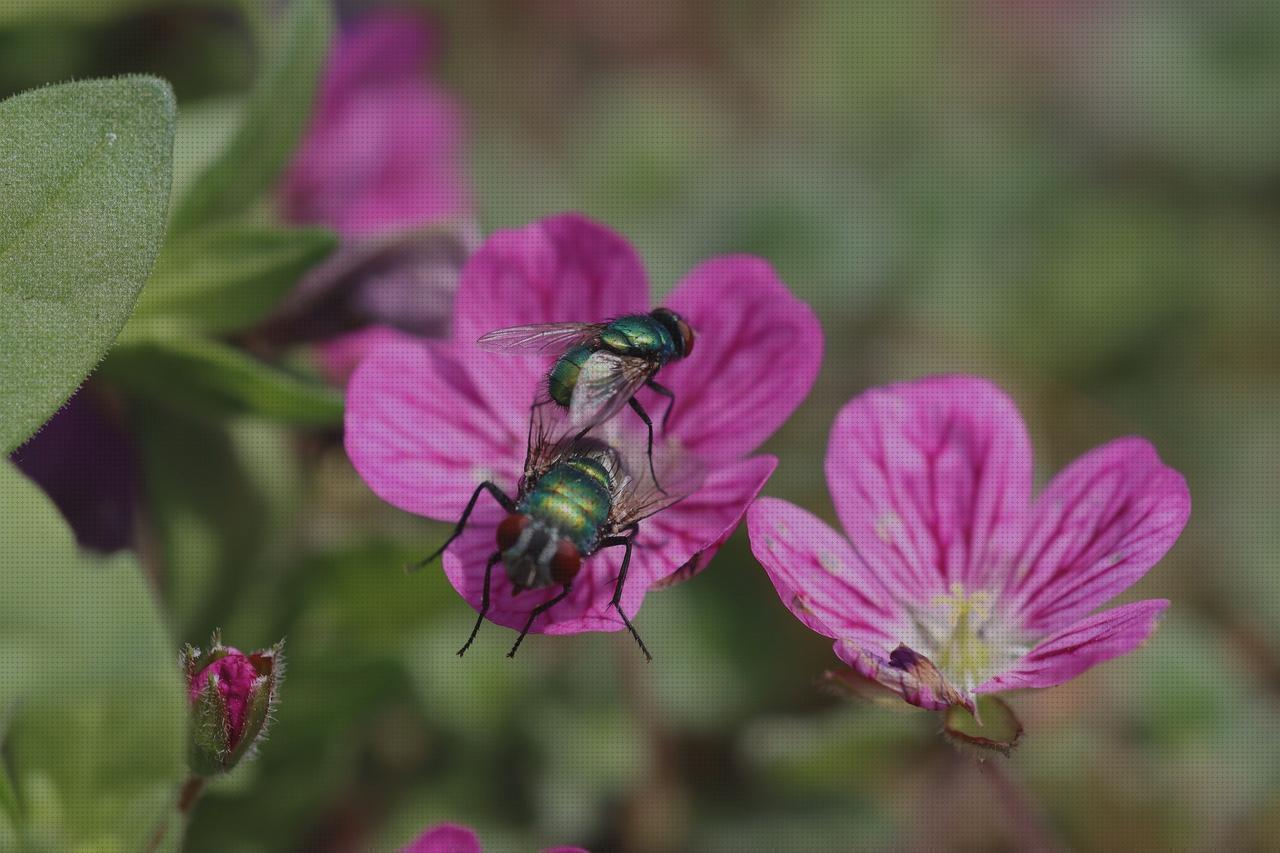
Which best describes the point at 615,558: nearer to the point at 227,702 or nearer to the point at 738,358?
the point at 738,358

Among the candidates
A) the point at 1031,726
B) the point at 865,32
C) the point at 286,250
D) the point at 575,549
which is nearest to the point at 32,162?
the point at 286,250

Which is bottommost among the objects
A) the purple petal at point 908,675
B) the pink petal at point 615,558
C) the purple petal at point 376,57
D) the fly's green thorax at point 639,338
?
the pink petal at point 615,558

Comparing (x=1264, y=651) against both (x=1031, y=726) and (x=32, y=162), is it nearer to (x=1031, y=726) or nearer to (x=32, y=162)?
(x=1031, y=726)

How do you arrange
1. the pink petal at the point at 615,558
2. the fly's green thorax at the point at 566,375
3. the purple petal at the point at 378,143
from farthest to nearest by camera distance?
1. the purple petal at the point at 378,143
2. the fly's green thorax at the point at 566,375
3. the pink petal at the point at 615,558

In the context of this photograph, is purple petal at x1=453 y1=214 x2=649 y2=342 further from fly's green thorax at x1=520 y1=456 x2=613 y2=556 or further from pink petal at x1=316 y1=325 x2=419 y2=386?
pink petal at x1=316 y1=325 x2=419 y2=386

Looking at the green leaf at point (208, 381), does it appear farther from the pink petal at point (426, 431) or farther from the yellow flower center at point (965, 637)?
the yellow flower center at point (965, 637)

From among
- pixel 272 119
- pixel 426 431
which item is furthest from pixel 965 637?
pixel 272 119

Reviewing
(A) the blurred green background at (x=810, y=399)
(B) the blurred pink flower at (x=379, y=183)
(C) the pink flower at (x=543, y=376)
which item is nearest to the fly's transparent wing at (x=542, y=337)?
(C) the pink flower at (x=543, y=376)
